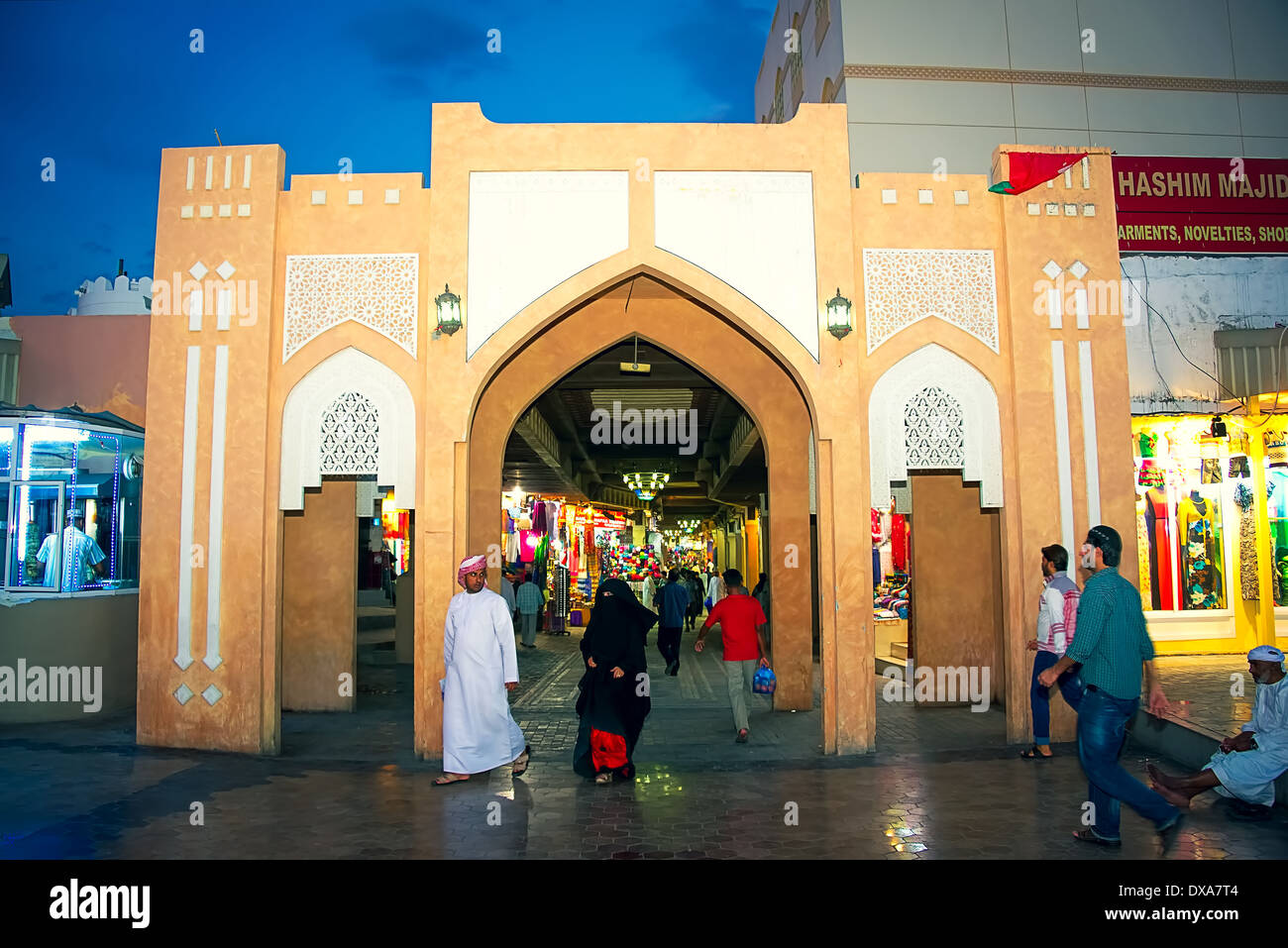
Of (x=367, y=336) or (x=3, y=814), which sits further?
(x=367, y=336)

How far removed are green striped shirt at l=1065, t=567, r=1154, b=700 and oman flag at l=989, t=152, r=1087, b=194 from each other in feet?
15.0

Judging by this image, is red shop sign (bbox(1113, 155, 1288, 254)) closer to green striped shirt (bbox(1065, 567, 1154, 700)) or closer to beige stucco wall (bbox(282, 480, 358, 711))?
green striped shirt (bbox(1065, 567, 1154, 700))

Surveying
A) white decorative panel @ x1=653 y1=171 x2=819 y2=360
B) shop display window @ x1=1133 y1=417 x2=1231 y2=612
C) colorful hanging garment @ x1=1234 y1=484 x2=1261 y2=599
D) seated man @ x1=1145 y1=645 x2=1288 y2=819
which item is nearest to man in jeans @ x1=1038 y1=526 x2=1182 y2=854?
seated man @ x1=1145 y1=645 x2=1288 y2=819

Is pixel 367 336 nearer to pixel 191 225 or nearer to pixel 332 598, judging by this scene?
pixel 191 225

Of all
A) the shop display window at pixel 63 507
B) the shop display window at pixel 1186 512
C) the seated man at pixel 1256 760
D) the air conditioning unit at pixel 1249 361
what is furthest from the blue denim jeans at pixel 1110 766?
the shop display window at pixel 63 507

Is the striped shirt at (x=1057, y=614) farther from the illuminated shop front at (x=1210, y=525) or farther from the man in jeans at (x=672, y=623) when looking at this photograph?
the man in jeans at (x=672, y=623)

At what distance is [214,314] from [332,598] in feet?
→ 11.2

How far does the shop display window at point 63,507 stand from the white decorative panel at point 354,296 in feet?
10.3

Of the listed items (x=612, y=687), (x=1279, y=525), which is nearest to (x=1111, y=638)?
(x=612, y=687)

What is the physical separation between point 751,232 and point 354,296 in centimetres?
357

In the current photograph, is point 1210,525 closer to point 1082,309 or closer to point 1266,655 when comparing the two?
point 1082,309

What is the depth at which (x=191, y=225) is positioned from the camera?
319 inches

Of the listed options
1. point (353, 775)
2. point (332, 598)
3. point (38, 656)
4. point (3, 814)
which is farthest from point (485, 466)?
point (3, 814)

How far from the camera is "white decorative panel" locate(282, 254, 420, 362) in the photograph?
8016mm
